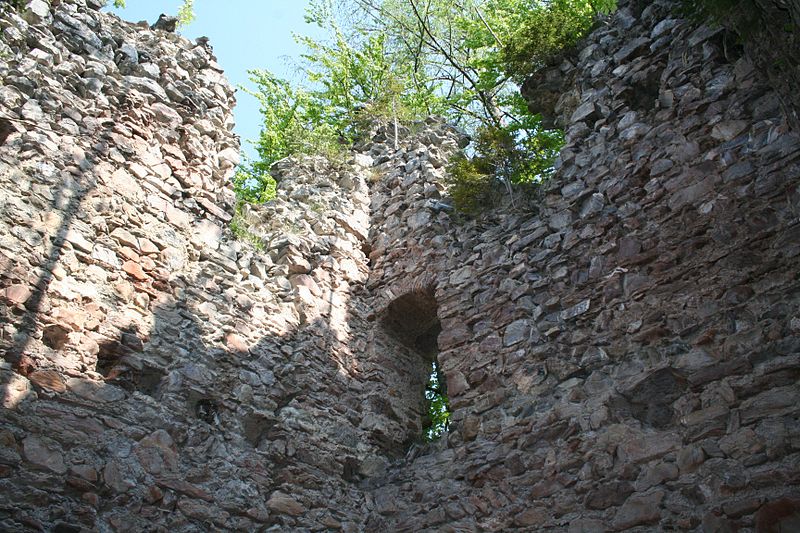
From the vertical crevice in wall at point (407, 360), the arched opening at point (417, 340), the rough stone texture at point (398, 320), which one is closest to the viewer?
the rough stone texture at point (398, 320)

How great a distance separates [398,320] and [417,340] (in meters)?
0.30

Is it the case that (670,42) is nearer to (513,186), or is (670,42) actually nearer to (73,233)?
(513,186)

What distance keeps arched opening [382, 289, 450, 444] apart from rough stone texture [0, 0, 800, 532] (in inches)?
1.3

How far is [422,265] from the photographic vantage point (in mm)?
6484

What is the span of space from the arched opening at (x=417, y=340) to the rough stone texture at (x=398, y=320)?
1.3 inches

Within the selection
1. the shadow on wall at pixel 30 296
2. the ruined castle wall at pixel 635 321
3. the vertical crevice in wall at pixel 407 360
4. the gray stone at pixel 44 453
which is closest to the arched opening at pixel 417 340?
the vertical crevice in wall at pixel 407 360

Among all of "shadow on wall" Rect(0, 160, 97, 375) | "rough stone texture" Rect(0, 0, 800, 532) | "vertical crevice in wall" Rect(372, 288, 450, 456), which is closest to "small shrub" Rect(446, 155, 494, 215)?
"rough stone texture" Rect(0, 0, 800, 532)

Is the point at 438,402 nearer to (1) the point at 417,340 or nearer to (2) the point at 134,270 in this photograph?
(1) the point at 417,340

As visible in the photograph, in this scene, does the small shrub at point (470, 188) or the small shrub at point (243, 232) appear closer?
the small shrub at point (243, 232)

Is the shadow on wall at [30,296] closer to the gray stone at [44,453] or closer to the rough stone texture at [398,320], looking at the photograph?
the rough stone texture at [398,320]

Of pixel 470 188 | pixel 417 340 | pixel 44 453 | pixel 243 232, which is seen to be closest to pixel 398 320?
pixel 417 340

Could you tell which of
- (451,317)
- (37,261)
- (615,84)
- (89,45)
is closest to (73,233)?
(37,261)

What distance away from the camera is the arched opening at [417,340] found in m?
6.38

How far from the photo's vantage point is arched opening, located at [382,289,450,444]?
20.9 ft
